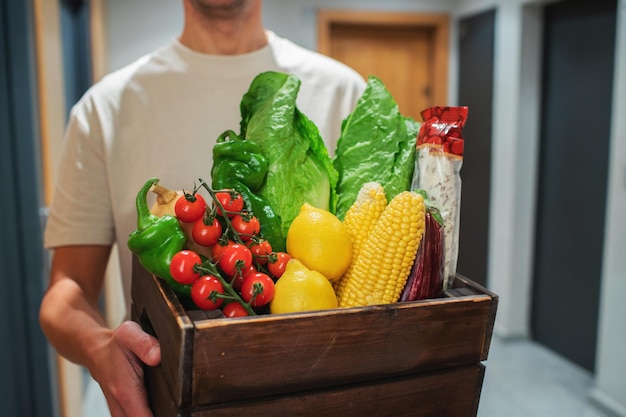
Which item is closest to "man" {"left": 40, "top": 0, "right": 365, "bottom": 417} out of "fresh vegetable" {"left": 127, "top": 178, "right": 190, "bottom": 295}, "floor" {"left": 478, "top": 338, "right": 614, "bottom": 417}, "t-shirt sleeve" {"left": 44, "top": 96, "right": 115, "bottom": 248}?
"t-shirt sleeve" {"left": 44, "top": 96, "right": 115, "bottom": 248}

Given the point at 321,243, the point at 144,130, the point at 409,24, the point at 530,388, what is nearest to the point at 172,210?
the point at 321,243

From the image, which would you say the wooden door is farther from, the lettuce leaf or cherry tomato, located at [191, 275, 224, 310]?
cherry tomato, located at [191, 275, 224, 310]

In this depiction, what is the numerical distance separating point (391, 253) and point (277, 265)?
0.11 metres

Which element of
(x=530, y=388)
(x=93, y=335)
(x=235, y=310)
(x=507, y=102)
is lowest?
(x=530, y=388)

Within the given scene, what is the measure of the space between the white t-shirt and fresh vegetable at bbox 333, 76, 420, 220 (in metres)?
0.33

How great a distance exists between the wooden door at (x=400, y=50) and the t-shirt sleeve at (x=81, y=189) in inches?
129

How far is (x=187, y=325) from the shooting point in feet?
1.53

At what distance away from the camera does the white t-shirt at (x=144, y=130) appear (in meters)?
0.99

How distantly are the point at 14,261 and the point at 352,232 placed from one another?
1.51 metres

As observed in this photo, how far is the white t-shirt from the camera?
0.99 metres

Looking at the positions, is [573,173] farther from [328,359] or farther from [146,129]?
[328,359]

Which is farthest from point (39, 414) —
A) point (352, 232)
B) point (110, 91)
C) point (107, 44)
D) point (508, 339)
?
point (508, 339)

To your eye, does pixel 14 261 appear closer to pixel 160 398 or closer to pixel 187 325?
pixel 160 398

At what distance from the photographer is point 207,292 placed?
0.51 m
